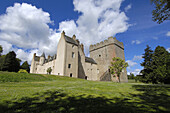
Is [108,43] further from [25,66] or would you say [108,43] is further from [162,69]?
[25,66]

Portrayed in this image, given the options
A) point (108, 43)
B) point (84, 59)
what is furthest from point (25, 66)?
A: point (108, 43)

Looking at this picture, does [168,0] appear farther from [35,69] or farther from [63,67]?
[35,69]

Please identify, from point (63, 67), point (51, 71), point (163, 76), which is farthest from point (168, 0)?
point (51, 71)

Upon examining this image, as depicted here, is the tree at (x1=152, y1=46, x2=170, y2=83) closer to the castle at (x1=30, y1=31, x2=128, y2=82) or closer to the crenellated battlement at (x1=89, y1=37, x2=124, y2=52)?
the castle at (x1=30, y1=31, x2=128, y2=82)

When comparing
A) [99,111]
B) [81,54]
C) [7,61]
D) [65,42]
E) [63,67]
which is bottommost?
[99,111]

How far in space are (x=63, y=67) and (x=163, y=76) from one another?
2538 cm

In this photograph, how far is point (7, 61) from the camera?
125 feet

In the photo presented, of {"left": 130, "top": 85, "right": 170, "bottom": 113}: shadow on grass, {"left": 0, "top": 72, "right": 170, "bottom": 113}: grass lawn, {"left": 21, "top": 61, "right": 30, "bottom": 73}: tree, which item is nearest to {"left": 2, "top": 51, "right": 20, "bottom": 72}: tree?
{"left": 21, "top": 61, "right": 30, "bottom": 73}: tree

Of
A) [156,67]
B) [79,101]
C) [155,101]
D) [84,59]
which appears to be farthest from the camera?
[84,59]

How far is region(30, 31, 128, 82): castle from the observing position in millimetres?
29047

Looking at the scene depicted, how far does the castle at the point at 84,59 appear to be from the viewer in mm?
29047

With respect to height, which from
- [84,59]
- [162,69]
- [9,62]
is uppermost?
[84,59]

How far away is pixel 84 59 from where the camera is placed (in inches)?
1391

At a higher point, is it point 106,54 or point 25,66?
point 106,54
